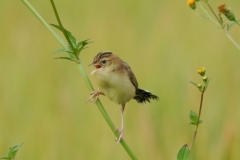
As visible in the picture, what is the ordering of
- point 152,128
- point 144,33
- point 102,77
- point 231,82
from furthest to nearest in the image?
point 144,33 → point 231,82 → point 152,128 → point 102,77

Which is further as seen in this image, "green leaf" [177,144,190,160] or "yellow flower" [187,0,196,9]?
"yellow flower" [187,0,196,9]

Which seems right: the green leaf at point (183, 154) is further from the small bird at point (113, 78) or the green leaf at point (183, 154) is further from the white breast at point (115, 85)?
the white breast at point (115, 85)

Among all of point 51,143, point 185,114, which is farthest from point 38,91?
point 185,114

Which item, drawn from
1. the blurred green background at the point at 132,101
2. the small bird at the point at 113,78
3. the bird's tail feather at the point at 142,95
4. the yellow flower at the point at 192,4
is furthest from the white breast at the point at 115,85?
the yellow flower at the point at 192,4

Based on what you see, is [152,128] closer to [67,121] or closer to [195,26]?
[67,121]

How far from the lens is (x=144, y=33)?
32.9ft

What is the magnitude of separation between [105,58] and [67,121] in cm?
236

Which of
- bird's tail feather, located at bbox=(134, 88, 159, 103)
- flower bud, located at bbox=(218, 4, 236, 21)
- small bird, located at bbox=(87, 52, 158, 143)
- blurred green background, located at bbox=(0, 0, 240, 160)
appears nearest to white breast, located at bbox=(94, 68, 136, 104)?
small bird, located at bbox=(87, 52, 158, 143)

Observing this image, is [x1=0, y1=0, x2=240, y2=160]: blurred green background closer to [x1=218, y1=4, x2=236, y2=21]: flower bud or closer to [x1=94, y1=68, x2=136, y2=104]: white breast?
[x1=94, y1=68, x2=136, y2=104]: white breast

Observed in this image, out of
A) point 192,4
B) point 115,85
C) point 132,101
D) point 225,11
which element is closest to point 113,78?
point 115,85

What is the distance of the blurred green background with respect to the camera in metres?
5.68

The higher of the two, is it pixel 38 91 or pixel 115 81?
pixel 38 91

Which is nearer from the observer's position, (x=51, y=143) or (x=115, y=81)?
(x=115, y=81)

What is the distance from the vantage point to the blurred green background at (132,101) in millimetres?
5684
